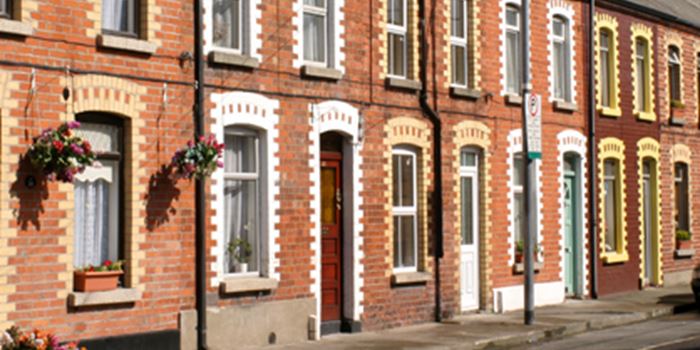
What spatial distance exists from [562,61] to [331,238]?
29.1ft

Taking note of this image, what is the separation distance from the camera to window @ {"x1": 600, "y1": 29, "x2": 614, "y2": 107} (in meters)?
26.6

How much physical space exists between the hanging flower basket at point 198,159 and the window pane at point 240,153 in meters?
1.24

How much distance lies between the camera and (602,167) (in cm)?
2605

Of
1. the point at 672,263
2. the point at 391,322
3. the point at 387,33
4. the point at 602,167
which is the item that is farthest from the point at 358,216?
the point at 672,263

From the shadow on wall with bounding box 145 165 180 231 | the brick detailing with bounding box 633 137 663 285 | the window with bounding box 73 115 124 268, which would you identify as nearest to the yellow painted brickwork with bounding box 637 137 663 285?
the brick detailing with bounding box 633 137 663 285

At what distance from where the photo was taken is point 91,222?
14.3m

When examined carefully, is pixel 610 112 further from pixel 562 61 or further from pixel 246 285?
pixel 246 285

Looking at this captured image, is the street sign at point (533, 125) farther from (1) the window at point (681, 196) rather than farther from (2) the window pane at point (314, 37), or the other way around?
(1) the window at point (681, 196)

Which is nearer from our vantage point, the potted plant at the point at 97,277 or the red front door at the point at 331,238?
the potted plant at the point at 97,277

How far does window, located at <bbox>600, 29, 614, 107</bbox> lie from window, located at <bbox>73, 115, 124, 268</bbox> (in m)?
14.9

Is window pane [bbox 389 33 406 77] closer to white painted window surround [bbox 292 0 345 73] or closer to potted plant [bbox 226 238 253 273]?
white painted window surround [bbox 292 0 345 73]

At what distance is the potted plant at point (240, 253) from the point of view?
16375 millimetres

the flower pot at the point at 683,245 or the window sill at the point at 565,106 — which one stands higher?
the window sill at the point at 565,106

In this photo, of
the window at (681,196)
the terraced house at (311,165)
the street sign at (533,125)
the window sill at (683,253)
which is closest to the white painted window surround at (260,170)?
the terraced house at (311,165)
